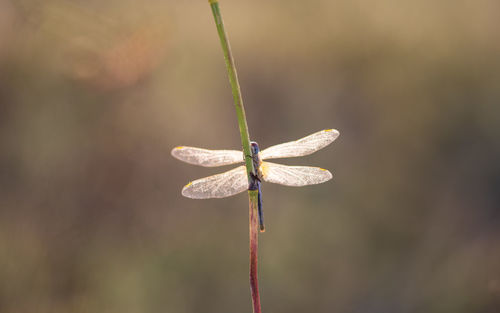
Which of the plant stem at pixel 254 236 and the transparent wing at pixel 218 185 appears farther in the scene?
the transparent wing at pixel 218 185

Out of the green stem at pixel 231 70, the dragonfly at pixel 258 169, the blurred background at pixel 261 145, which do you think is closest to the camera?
the green stem at pixel 231 70

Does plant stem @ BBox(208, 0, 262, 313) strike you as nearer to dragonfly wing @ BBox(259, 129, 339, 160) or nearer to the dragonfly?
the dragonfly

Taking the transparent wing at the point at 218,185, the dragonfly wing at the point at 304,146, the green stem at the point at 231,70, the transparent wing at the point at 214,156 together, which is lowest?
the transparent wing at the point at 218,185

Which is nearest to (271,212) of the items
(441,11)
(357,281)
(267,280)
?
(267,280)

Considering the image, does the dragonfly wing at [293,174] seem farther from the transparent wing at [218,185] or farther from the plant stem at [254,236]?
the plant stem at [254,236]

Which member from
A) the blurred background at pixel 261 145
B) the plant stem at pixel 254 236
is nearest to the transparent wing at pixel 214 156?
the plant stem at pixel 254 236

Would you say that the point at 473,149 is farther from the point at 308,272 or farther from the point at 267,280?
the point at 267,280

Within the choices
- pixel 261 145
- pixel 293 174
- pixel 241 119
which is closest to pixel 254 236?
pixel 241 119
